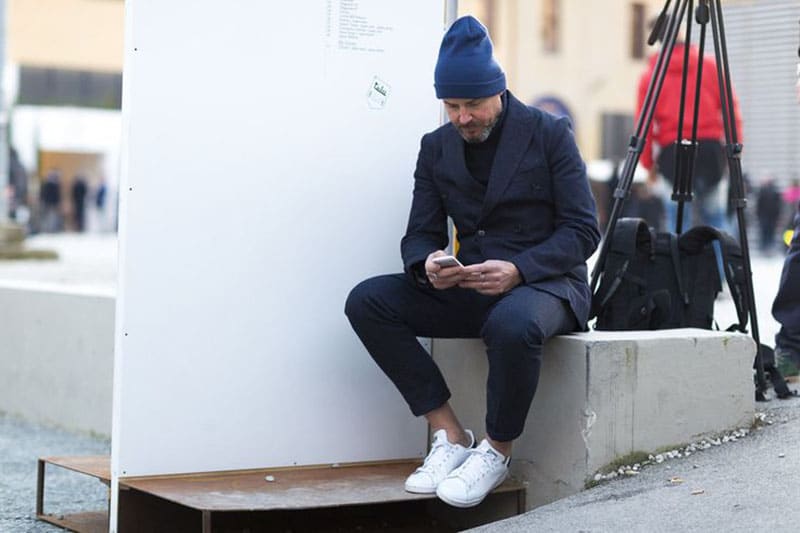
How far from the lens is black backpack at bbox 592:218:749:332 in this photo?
5109 mm

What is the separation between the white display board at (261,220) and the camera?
176 inches

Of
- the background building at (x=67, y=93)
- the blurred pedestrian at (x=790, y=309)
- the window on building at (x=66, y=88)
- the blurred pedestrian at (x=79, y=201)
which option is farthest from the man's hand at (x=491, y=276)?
the window on building at (x=66, y=88)

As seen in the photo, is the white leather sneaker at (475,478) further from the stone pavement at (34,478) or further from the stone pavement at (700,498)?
the stone pavement at (34,478)

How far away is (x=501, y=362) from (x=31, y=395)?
3.90m

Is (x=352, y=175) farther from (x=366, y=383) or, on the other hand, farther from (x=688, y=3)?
(x=688, y=3)

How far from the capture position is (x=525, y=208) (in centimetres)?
461

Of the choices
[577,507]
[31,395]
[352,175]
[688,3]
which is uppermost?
[688,3]

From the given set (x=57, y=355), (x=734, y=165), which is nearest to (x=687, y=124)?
(x=734, y=165)

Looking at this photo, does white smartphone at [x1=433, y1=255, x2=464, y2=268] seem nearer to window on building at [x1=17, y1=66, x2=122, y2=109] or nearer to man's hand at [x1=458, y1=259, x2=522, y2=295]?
man's hand at [x1=458, y1=259, x2=522, y2=295]

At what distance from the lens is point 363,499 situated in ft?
14.4

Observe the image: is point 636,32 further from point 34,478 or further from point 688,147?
point 34,478

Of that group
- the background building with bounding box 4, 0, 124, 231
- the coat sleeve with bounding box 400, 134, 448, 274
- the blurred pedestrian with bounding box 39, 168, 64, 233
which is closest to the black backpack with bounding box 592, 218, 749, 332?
the coat sleeve with bounding box 400, 134, 448, 274

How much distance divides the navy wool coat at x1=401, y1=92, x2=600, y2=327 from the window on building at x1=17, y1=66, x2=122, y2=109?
119ft

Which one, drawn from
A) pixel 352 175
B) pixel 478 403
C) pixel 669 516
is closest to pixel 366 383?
pixel 478 403
